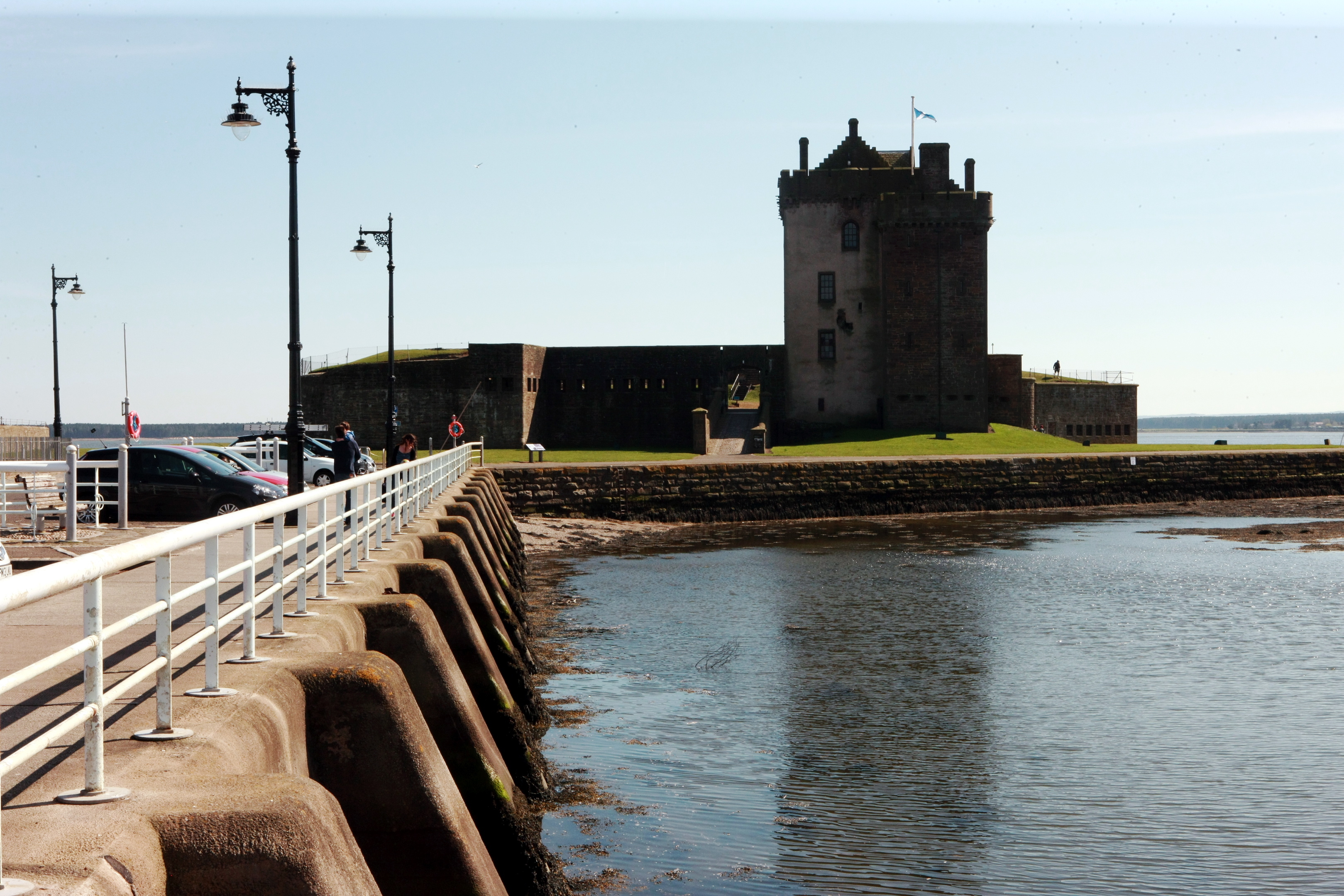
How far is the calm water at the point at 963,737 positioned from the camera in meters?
8.70

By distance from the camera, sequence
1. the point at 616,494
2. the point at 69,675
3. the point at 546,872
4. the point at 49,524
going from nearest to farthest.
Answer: the point at 69,675
the point at 546,872
the point at 49,524
the point at 616,494

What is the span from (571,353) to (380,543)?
50.7 meters

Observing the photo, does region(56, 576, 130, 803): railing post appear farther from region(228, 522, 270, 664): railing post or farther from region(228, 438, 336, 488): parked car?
region(228, 438, 336, 488): parked car

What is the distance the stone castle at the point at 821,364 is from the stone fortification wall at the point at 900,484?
37.9 feet

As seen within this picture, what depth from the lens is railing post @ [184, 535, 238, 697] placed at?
534 centimetres

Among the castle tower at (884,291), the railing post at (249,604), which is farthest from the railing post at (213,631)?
the castle tower at (884,291)

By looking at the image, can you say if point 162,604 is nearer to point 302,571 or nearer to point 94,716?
point 94,716

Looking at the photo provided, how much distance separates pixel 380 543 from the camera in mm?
12195

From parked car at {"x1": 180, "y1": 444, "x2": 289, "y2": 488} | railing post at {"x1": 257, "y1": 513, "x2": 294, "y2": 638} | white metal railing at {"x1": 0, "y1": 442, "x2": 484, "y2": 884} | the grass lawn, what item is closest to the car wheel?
parked car at {"x1": 180, "y1": 444, "x2": 289, "y2": 488}

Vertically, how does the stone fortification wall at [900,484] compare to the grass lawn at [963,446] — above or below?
below

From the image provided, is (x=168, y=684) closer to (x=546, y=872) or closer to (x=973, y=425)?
(x=546, y=872)

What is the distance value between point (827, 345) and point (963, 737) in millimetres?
49540

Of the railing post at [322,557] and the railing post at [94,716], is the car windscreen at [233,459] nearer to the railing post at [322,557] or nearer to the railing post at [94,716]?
the railing post at [322,557]

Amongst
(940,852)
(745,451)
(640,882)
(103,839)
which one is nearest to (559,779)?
(640,882)
